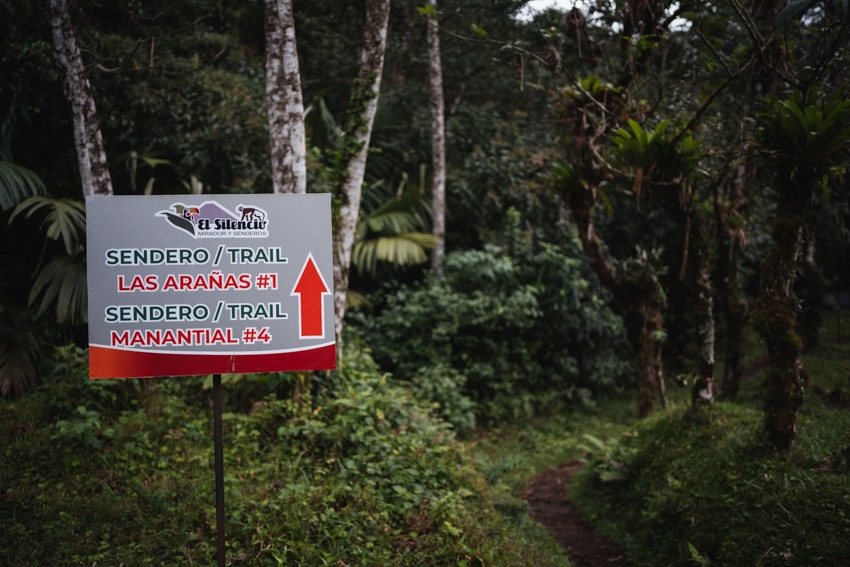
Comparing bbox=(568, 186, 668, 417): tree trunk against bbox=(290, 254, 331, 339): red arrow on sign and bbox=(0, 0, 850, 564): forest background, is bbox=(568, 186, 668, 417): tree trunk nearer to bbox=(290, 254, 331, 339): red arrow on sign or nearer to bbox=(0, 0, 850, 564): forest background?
bbox=(0, 0, 850, 564): forest background

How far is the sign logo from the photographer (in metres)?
3.43

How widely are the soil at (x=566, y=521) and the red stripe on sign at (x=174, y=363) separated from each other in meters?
3.31

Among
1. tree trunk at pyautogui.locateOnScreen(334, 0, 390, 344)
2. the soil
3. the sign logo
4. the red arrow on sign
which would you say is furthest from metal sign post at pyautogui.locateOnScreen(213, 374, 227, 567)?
the soil

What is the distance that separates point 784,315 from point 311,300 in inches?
142

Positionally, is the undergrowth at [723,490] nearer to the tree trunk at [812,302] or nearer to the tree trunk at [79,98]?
the tree trunk at [812,302]

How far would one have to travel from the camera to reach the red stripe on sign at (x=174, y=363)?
3.35m

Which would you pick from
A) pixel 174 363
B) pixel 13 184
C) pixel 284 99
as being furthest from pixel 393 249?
pixel 174 363

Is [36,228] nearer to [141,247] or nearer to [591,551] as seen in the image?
[141,247]

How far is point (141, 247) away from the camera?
340cm

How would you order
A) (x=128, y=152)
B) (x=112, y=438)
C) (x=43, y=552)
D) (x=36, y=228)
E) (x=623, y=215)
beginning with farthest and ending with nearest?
(x=623, y=215) < (x=128, y=152) < (x=36, y=228) < (x=112, y=438) < (x=43, y=552)

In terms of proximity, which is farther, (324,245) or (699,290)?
(699,290)

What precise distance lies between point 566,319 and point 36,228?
7.55 m

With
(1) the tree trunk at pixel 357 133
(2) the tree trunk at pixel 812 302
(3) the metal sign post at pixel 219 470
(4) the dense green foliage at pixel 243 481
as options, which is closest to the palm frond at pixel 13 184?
(4) the dense green foliage at pixel 243 481

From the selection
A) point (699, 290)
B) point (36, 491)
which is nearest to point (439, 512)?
point (36, 491)
